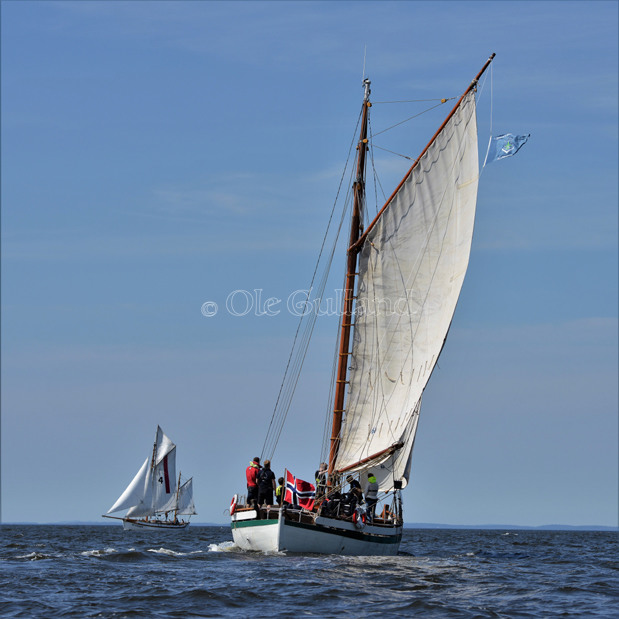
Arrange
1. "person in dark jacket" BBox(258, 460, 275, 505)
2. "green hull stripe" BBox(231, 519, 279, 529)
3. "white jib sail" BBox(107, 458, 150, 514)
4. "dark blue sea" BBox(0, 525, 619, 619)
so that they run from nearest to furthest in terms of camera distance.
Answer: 1. "dark blue sea" BBox(0, 525, 619, 619)
2. "green hull stripe" BBox(231, 519, 279, 529)
3. "person in dark jacket" BBox(258, 460, 275, 505)
4. "white jib sail" BBox(107, 458, 150, 514)

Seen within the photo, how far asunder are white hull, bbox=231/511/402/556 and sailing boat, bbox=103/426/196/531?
60.3 m

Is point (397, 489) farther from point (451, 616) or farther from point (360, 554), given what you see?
point (451, 616)

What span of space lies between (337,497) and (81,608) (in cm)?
1656

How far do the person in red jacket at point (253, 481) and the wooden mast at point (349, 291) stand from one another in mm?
4664

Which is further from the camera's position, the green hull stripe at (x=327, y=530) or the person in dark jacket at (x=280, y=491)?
the person in dark jacket at (x=280, y=491)

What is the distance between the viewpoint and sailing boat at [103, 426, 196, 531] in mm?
95812

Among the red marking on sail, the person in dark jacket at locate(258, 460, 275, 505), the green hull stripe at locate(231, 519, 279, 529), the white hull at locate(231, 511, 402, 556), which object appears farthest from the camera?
the red marking on sail

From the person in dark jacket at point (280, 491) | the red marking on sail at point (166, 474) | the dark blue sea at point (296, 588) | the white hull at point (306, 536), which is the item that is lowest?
the dark blue sea at point (296, 588)

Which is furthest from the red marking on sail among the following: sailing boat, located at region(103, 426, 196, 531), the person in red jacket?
the person in red jacket

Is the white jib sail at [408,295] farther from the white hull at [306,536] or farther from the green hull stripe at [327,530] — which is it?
the white hull at [306,536]

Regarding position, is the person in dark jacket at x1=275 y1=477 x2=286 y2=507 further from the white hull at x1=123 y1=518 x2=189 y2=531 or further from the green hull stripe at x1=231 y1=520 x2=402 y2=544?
the white hull at x1=123 y1=518 x2=189 y2=531

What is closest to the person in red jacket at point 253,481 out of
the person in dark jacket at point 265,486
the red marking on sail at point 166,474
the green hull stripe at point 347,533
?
the person in dark jacket at point 265,486

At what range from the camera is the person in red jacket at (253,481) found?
36.1m

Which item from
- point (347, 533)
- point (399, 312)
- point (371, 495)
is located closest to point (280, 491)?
point (347, 533)
